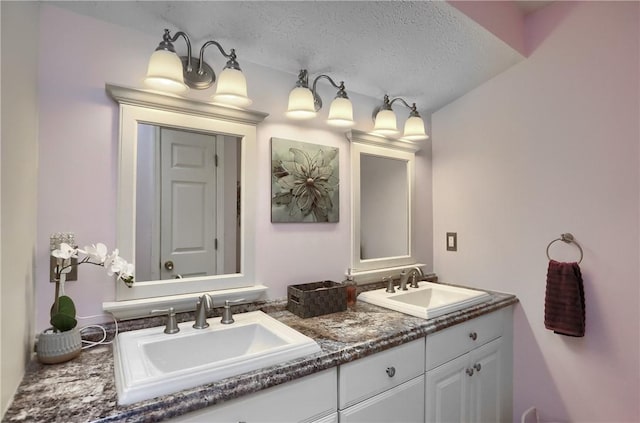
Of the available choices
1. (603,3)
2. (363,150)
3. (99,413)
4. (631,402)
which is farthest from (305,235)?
(603,3)

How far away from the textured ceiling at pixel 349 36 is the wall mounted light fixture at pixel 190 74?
0.07m

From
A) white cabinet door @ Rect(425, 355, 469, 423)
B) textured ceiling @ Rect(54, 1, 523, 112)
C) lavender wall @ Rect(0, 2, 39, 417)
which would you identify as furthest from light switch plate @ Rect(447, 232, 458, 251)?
lavender wall @ Rect(0, 2, 39, 417)

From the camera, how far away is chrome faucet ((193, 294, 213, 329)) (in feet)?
3.92

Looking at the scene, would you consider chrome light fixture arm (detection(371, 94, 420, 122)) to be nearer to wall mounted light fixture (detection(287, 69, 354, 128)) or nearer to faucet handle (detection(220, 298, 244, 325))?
wall mounted light fixture (detection(287, 69, 354, 128))

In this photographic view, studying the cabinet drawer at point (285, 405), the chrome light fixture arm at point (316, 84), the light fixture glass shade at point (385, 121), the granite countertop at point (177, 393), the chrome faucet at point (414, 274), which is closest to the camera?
the granite countertop at point (177, 393)

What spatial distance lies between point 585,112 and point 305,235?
1453 millimetres

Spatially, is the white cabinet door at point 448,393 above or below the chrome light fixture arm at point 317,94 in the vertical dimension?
below

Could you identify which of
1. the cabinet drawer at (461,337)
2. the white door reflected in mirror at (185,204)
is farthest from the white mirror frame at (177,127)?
the cabinet drawer at (461,337)

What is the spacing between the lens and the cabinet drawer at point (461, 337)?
1.36m

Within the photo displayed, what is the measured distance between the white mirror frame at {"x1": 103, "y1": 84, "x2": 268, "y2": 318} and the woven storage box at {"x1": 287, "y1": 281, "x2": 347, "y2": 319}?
0.64 feet

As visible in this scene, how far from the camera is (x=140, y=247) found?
122 centimetres

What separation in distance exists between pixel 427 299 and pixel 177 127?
1.57m

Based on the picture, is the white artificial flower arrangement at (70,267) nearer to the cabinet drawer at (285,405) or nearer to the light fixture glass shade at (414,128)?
the cabinet drawer at (285,405)

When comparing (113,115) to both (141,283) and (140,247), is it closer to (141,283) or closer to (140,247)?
(140,247)
